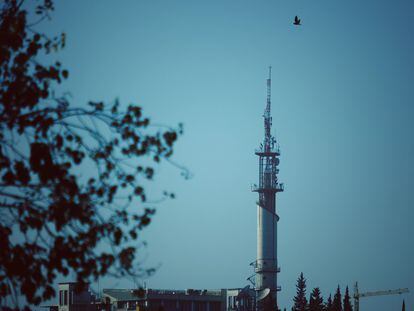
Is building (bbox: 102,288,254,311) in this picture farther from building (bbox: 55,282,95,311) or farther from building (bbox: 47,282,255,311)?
building (bbox: 55,282,95,311)

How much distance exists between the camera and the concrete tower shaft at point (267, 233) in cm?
17550

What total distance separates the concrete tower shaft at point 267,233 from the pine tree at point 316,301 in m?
17.9

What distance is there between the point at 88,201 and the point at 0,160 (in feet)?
9.78

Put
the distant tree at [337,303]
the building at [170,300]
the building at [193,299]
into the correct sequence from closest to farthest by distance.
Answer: the building at [170,300] → the building at [193,299] → the distant tree at [337,303]

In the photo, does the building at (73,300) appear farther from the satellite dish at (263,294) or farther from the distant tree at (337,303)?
the distant tree at (337,303)

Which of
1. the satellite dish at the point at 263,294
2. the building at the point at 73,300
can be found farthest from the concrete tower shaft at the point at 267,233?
the building at the point at 73,300

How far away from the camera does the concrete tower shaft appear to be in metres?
176

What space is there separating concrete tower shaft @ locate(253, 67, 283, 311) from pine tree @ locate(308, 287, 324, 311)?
1785 centimetres

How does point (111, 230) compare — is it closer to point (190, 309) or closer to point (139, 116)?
point (139, 116)

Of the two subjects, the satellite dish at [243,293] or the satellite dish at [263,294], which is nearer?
the satellite dish at [263,294]

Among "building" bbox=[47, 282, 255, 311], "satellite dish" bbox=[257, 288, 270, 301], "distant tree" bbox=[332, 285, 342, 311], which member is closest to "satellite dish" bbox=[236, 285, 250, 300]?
"building" bbox=[47, 282, 255, 311]

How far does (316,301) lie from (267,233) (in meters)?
26.6

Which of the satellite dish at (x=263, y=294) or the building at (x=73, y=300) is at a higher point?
the satellite dish at (x=263, y=294)

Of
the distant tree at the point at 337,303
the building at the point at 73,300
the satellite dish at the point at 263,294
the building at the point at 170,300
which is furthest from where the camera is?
the distant tree at the point at 337,303
